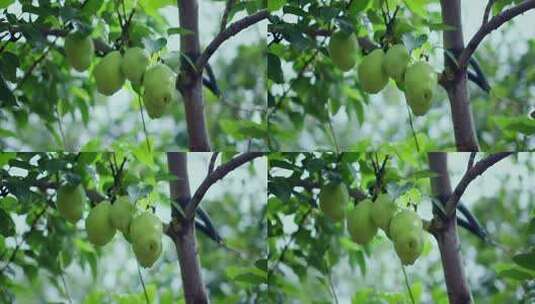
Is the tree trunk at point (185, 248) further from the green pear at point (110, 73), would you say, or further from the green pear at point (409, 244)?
the green pear at point (409, 244)

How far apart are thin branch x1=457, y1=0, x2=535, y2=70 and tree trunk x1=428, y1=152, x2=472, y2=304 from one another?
216 mm

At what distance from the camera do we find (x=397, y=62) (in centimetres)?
207

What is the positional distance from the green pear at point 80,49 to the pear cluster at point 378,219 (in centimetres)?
59

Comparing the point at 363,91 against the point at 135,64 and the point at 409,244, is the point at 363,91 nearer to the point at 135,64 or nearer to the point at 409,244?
the point at 409,244

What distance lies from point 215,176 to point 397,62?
49cm

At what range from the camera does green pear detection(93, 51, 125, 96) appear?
7.06 feet

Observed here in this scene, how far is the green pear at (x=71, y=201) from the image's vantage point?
2.24 m

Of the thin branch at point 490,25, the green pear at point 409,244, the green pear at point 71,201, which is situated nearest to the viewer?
the green pear at point 409,244

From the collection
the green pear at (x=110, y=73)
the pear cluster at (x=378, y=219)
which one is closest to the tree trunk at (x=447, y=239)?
the pear cluster at (x=378, y=219)

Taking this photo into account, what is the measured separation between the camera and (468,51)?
7.06ft

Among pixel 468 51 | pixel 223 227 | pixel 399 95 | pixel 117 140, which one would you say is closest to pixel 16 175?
pixel 117 140

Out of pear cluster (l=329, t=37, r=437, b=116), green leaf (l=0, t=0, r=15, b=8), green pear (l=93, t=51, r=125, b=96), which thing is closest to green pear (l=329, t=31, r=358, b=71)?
pear cluster (l=329, t=37, r=437, b=116)

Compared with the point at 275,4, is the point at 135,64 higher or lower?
lower

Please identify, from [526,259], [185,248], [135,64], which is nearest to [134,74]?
[135,64]
